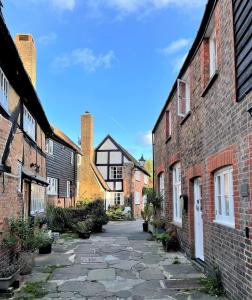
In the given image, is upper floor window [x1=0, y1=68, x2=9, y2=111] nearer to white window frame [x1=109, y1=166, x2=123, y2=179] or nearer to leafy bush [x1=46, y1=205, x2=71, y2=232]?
leafy bush [x1=46, y1=205, x2=71, y2=232]

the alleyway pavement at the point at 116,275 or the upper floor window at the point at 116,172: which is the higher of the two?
the upper floor window at the point at 116,172

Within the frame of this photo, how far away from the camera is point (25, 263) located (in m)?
8.73

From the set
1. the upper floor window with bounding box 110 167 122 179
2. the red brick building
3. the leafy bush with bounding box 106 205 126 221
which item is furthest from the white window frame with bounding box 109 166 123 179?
the red brick building

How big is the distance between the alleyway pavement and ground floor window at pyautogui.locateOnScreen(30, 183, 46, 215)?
3.12 m

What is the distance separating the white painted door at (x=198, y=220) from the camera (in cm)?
969

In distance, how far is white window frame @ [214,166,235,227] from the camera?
22.1ft

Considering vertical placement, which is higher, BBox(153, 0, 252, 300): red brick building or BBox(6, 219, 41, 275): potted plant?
BBox(153, 0, 252, 300): red brick building

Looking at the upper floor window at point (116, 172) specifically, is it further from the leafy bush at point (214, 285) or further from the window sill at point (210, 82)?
the leafy bush at point (214, 285)

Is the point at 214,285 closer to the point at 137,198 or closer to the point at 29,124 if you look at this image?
the point at 29,124

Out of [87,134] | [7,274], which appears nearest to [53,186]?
[87,134]

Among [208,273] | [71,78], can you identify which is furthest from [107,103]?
[208,273]

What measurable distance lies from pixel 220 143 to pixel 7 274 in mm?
4758

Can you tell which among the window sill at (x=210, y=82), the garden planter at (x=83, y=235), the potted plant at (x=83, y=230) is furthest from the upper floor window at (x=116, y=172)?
the window sill at (x=210, y=82)

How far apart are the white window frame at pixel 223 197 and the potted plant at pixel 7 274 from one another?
4137mm
